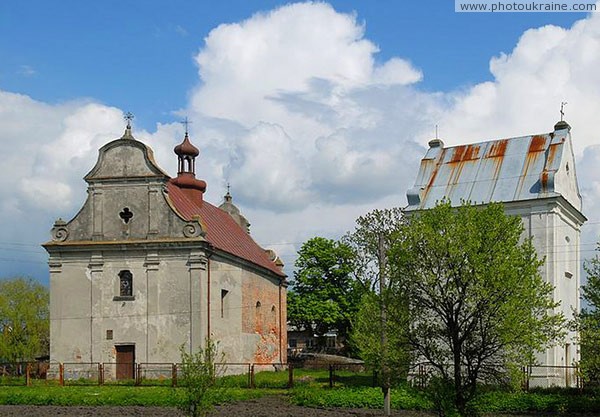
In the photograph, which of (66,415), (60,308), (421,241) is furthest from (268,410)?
(60,308)

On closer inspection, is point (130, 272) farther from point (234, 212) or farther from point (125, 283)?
point (234, 212)

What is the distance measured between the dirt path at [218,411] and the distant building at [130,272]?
11000 millimetres

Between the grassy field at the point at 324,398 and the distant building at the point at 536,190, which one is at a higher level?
the distant building at the point at 536,190

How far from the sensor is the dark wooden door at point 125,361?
40188 millimetres

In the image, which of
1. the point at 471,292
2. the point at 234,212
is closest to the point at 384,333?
the point at 471,292

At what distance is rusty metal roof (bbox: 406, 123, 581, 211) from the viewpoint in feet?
120

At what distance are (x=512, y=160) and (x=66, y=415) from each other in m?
23.6

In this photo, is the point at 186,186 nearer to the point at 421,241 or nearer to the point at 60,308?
the point at 60,308

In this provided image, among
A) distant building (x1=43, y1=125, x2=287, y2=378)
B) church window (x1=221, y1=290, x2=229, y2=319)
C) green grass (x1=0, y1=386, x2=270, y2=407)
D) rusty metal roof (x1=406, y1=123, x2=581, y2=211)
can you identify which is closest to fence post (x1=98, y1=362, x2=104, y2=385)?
distant building (x1=43, y1=125, x2=287, y2=378)

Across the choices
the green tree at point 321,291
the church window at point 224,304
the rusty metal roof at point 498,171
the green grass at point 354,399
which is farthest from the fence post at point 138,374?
the green tree at point 321,291

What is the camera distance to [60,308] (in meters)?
41.5

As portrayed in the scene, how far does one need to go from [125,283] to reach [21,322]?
20531 mm

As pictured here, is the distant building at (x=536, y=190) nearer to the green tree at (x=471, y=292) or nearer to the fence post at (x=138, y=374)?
the green tree at (x=471, y=292)

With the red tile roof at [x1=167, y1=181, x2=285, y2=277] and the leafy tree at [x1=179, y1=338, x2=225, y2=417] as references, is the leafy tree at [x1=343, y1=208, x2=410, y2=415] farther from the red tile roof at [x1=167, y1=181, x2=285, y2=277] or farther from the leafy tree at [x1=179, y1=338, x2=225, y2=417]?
the red tile roof at [x1=167, y1=181, x2=285, y2=277]
